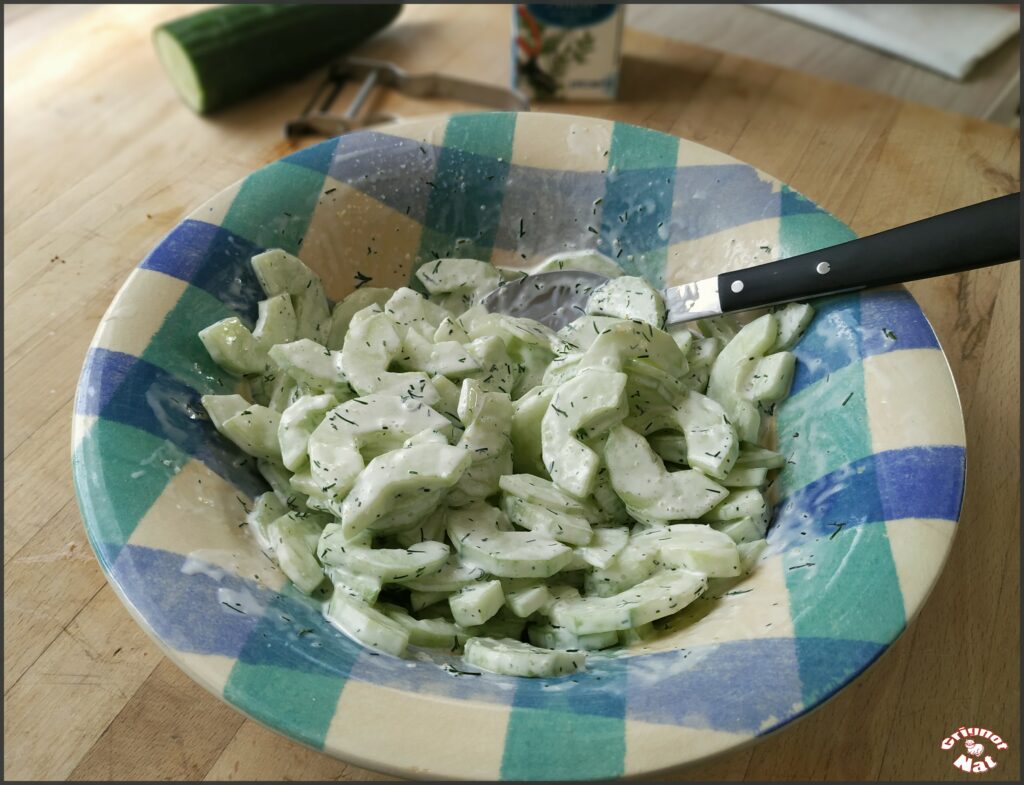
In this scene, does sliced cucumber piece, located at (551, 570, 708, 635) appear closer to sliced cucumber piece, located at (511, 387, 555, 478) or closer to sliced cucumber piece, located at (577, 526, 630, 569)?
sliced cucumber piece, located at (577, 526, 630, 569)

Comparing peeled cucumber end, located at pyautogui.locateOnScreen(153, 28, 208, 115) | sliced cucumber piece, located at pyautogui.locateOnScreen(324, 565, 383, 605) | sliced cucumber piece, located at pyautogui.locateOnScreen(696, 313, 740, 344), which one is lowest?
sliced cucumber piece, located at pyautogui.locateOnScreen(324, 565, 383, 605)

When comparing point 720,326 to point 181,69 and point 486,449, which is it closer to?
point 486,449

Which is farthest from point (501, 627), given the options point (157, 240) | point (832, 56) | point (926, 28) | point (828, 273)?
point (926, 28)

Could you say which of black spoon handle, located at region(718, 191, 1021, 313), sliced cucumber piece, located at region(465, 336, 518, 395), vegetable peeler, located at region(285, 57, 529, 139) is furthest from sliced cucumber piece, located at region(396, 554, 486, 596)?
vegetable peeler, located at region(285, 57, 529, 139)

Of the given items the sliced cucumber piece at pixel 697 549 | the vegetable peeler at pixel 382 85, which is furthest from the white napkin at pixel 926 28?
the sliced cucumber piece at pixel 697 549

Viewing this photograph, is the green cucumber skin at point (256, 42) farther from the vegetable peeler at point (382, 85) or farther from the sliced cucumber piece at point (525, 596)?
the sliced cucumber piece at point (525, 596)

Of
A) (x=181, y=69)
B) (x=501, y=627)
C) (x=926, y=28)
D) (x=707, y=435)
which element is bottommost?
(x=501, y=627)
